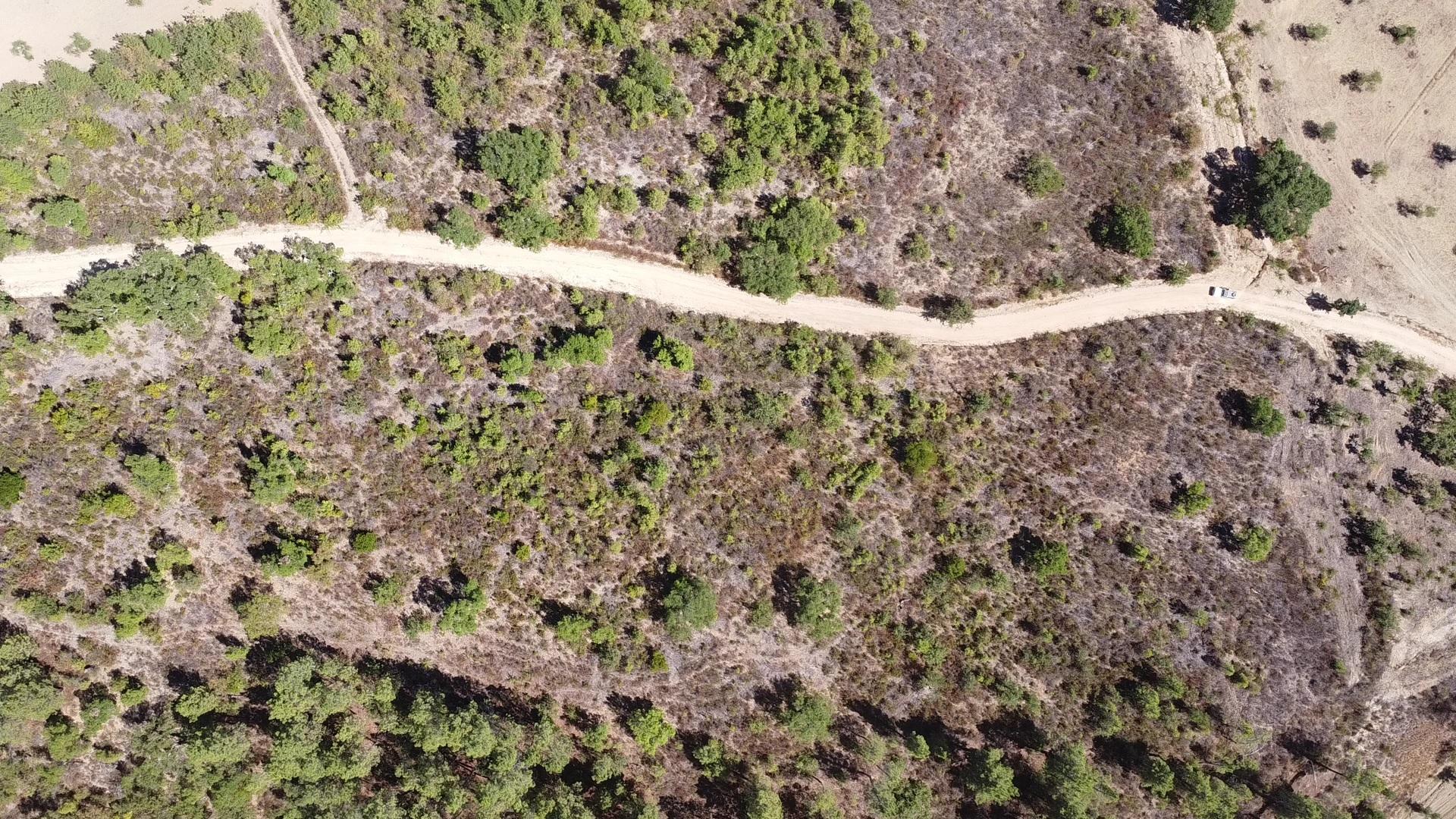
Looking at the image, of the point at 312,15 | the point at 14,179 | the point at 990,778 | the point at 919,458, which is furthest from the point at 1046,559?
the point at 14,179

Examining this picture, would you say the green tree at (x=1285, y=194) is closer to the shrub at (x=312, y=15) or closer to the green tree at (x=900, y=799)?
the green tree at (x=900, y=799)

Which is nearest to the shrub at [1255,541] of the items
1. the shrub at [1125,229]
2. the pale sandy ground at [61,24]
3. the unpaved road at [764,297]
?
the unpaved road at [764,297]

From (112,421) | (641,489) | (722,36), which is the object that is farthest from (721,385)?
(112,421)

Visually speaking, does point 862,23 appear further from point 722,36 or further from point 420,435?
point 420,435

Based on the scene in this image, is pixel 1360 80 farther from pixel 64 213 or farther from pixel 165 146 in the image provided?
pixel 64 213

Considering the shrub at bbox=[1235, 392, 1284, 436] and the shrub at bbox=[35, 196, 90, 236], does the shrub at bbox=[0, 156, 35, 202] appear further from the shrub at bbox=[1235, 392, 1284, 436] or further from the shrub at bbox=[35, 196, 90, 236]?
the shrub at bbox=[1235, 392, 1284, 436]

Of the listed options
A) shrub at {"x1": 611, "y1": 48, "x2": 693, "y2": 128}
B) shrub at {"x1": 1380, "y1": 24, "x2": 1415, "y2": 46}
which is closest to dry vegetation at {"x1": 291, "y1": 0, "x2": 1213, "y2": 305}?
shrub at {"x1": 611, "y1": 48, "x2": 693, "y2": 128}
